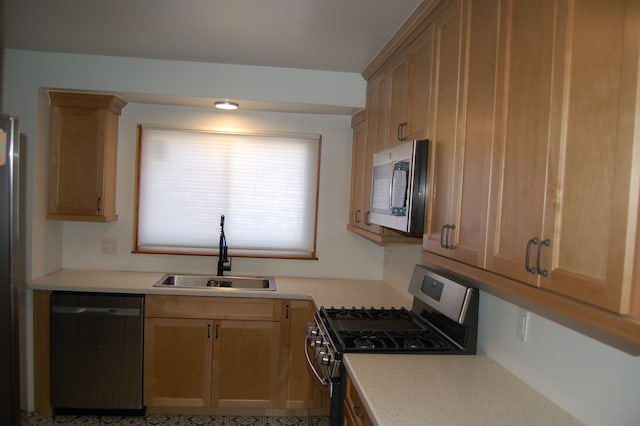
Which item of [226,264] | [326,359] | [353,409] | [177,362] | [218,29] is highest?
[218,29]

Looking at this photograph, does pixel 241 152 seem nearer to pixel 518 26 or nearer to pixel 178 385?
pixel 178 385

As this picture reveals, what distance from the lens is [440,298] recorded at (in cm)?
231

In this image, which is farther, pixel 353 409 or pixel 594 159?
pixel 353 409

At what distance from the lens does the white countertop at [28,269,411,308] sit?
3.10m

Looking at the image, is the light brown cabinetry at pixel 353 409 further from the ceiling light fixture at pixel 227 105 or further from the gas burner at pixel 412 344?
the ceiling light fixture at pixel 227 105

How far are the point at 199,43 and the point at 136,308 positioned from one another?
5.75 ft

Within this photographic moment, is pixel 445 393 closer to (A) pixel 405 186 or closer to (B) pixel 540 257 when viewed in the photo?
(B) pixel 540 257

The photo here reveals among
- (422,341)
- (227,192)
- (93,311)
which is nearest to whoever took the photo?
(422,341)

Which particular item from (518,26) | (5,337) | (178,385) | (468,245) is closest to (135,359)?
(178,385)

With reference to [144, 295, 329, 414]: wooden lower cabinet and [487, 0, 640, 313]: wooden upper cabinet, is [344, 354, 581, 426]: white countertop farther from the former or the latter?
A: [144, 295, 329, 414]: wooden lower cabinet

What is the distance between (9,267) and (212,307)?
1.32m

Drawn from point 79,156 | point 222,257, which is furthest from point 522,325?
point 79,156

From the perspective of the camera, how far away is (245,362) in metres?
3.25

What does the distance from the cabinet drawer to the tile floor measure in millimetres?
711
